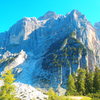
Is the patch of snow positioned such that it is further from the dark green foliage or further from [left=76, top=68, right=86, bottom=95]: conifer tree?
the dark green foliage

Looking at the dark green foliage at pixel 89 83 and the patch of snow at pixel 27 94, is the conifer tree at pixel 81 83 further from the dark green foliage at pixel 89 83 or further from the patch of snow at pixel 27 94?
the patch of snow at pixel 27 94

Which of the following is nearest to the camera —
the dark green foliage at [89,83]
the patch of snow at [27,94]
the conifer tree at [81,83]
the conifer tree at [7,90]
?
the conifer tree at [7,90]

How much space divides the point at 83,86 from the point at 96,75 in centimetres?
695

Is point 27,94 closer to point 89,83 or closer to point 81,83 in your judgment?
point 81,83

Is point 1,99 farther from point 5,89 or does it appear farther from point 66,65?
point 66,65

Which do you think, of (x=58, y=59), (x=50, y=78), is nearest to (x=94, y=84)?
(x=50, y=78)

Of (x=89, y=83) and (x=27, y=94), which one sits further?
(x=89, y=83)

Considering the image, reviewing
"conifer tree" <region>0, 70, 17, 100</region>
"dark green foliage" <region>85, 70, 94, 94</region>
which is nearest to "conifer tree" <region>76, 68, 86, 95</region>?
"dark green foliage" <region>85, 70, 94, 94</region>

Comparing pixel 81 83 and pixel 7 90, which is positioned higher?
pixel 81 83

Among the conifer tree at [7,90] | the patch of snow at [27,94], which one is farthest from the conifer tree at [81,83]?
the conifer tree at [7,90]

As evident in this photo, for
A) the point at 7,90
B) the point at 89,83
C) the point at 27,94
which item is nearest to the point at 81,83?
the point at 89,83

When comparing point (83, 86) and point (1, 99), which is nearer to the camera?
point (1, 99)

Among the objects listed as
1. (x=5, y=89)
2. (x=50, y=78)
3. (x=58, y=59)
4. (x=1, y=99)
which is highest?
(x=58, y=59)

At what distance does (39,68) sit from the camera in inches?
7726
